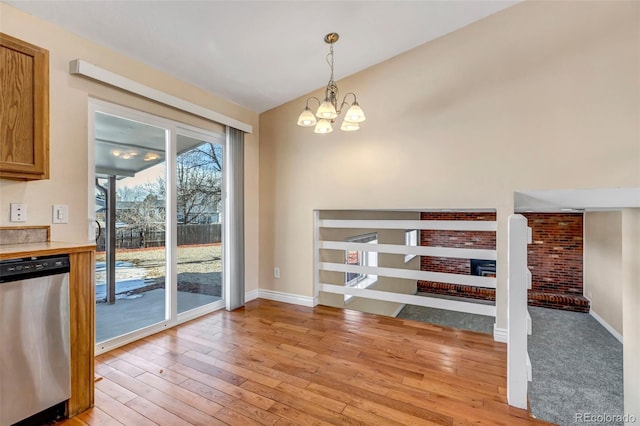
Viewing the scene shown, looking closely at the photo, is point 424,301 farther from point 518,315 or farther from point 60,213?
point 60,213

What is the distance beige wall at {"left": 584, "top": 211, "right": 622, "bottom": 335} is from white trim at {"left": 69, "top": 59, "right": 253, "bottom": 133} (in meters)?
6.41

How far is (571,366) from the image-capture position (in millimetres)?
4008

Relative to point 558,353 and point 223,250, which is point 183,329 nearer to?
point 223,250

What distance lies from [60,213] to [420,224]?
10.3 ft

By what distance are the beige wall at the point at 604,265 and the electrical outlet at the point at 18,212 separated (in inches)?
295

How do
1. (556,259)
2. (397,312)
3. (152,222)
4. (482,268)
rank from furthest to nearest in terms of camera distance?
(482,268), (556,259), (397,312), (152,222)

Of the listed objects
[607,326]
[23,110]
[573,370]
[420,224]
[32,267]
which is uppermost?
[23,110]

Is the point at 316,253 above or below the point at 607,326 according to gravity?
above

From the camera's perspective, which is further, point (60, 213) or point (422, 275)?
point (422, 275)

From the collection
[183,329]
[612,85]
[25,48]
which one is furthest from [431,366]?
[25,48]

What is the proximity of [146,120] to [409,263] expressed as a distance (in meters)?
6.56

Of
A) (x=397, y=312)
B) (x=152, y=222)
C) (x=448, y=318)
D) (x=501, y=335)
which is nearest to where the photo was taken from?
(x=501, y=335)

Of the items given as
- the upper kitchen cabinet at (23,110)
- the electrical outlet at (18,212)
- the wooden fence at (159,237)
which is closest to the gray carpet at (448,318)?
the wooden fence at (159,237)

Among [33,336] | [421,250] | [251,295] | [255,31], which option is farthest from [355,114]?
[251,295]
